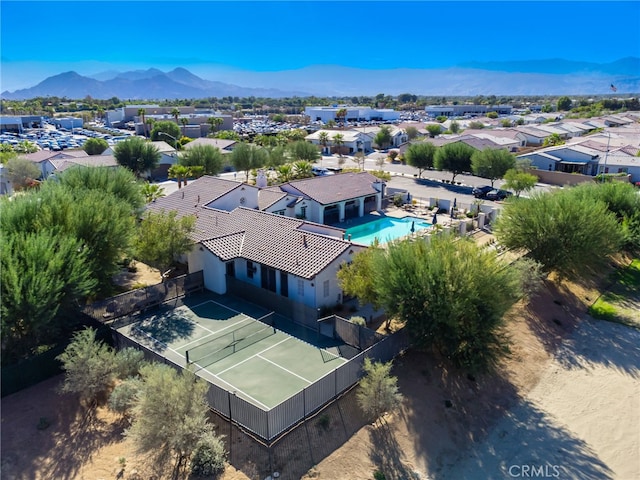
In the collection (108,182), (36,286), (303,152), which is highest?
(108,182)

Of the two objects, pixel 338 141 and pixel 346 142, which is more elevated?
pixel 338 141

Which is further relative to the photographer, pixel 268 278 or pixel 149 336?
pixel 268 278

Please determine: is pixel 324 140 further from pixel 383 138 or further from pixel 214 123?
pixel 214 123

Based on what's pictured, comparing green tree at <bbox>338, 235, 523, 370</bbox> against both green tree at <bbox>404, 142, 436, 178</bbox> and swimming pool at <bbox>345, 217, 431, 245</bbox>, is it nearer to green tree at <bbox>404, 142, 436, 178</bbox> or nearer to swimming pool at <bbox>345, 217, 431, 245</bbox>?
swimming pool at <bbox>345, 217, 431, 245</bbox>

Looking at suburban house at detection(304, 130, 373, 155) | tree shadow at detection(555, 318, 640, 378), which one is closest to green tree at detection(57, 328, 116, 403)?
tree shadow at detection(555, 318, 640, 378)

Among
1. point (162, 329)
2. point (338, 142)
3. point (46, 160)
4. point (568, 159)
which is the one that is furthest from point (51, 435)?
point (338, 142)

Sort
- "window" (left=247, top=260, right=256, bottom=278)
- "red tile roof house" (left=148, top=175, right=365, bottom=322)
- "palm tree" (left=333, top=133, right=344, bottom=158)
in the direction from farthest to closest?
"palm tree" (left=333, top=133, right=344, bottom=158) < "window" (left=247, top=260, right=256, bottom=278) < "red tile roof house" (left=148, top=175, right=365, bottom=322)

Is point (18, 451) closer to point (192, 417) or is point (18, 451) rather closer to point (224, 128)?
point (192, 417)
